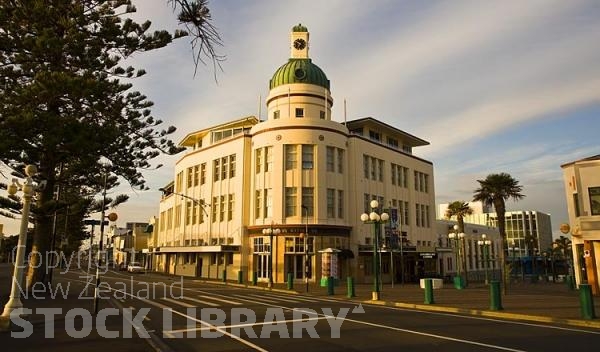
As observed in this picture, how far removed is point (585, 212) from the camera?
2883 centimetres

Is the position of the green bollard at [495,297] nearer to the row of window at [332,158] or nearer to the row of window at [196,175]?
the row of window at [332,158]

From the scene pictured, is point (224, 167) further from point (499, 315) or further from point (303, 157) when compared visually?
point (499, 315)

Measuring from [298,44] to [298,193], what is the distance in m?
18.2

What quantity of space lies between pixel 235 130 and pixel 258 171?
1011cm

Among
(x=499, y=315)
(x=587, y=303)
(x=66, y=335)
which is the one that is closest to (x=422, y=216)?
(x=499, y=315)

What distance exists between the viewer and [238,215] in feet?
152

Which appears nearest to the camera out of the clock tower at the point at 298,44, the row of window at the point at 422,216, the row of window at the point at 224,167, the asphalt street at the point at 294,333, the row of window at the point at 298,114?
the asphalt street at the point at 294,333

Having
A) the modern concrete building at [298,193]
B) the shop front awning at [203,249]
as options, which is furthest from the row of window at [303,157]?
the shop front awning at [203,249]

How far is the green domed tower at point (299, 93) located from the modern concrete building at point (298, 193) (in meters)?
0.10

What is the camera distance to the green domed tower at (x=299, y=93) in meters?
46.9

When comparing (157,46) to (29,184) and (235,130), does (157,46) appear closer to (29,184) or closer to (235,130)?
(29,184)

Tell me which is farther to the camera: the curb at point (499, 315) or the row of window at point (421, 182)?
the row of window at point (421, 182)

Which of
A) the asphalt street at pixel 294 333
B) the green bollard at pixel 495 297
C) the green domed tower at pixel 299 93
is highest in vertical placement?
the green domed tower at pixel 299 93

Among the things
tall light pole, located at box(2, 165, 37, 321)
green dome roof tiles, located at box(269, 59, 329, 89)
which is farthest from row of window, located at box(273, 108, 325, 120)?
tall light pole, located at box(2, 165, 37, 321)
